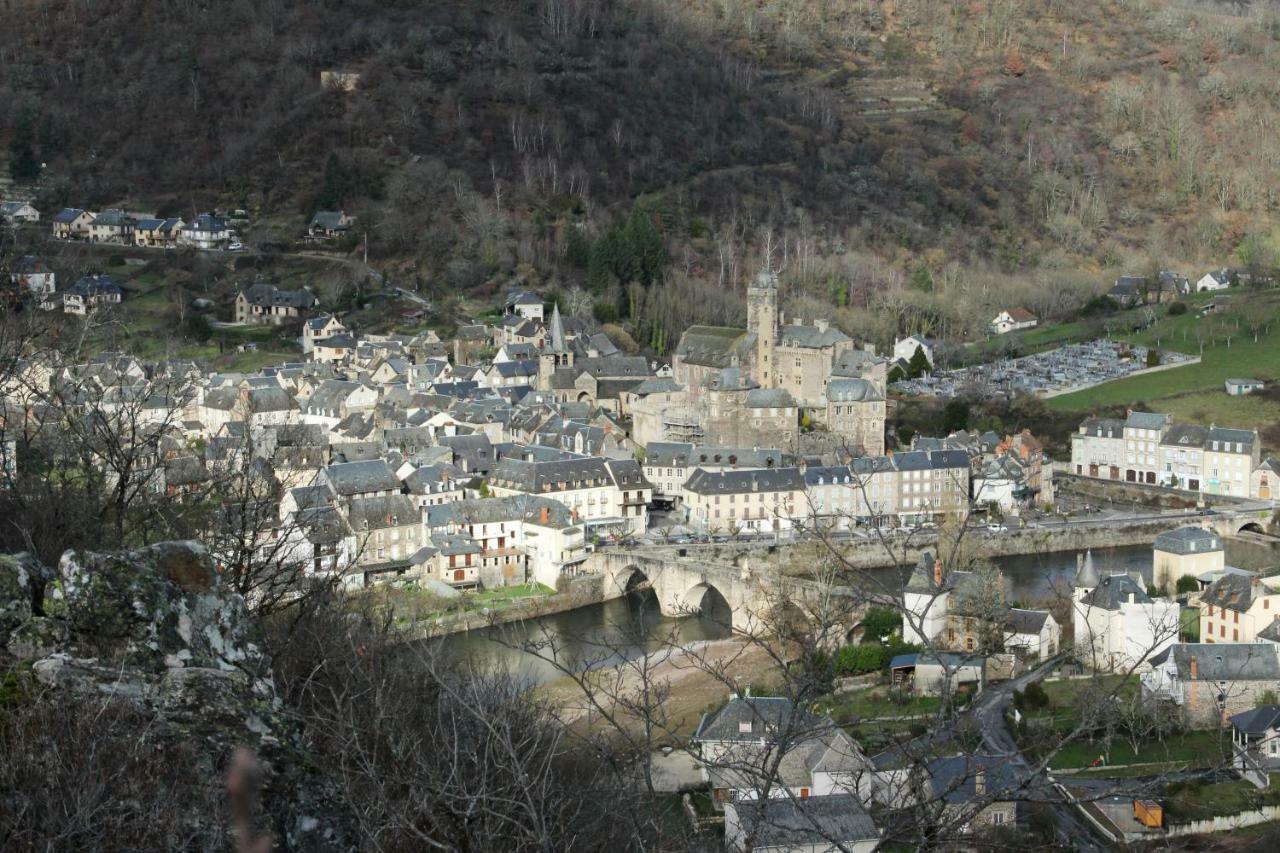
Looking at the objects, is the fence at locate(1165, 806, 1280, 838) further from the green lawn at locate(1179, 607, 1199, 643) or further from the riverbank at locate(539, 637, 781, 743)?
the green lawn at locate(1179, 607, 1199, 643)

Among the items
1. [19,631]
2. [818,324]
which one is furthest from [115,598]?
[818,324]

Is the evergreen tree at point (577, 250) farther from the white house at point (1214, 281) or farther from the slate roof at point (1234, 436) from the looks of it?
the white house at point (1214, 281)

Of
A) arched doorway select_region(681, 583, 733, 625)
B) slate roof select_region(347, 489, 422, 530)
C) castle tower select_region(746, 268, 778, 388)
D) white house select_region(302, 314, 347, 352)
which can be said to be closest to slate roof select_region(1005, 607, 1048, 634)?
arched doorway select_region(681, 583, 733, 625)

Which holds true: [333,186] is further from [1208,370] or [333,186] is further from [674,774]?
[674,774]

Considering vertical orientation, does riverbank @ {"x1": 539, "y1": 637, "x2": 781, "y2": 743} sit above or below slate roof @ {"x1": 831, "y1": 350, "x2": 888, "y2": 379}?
below

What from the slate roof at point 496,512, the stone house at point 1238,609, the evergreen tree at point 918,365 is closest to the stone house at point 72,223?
the evergreen tree at point 918,365

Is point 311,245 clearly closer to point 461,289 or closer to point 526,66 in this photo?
point 461,289

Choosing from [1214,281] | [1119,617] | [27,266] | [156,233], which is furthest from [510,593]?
[1214,281]
